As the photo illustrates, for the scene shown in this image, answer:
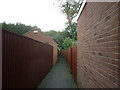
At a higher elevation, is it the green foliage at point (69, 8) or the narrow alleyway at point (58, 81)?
the green foliage at point (69, 8)

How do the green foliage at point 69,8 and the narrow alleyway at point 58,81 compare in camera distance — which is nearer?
the narrow alleyway at point 58,81

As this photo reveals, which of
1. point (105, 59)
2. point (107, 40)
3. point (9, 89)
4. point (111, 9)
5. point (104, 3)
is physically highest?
point (104, 3)

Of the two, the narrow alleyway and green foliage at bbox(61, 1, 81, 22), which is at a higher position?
green foliage at bbox(61, 1, 81, 22)

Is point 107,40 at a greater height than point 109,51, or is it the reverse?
point 107,40

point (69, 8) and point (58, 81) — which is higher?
point (69, 8)

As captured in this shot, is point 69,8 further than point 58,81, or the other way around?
point 69,8

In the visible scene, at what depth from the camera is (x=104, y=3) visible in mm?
2559

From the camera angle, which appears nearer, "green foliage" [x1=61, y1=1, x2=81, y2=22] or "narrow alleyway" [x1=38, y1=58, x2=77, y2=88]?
"narrow alleyway" [x1=38, y1=58, x2=77, y2=88]

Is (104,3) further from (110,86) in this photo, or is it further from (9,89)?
(9,89)

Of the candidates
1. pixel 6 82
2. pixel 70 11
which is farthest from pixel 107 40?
pixel 70 11

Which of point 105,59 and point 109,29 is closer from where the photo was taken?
A: point 109,29

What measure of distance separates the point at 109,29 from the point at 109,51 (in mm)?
327

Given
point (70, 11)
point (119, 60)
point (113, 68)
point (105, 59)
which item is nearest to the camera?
point (119, 60)

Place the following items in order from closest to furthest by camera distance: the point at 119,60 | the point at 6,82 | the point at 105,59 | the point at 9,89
Result: the point at 119,60
the point at 105,59
the point at 6,82
the point at 9,89
